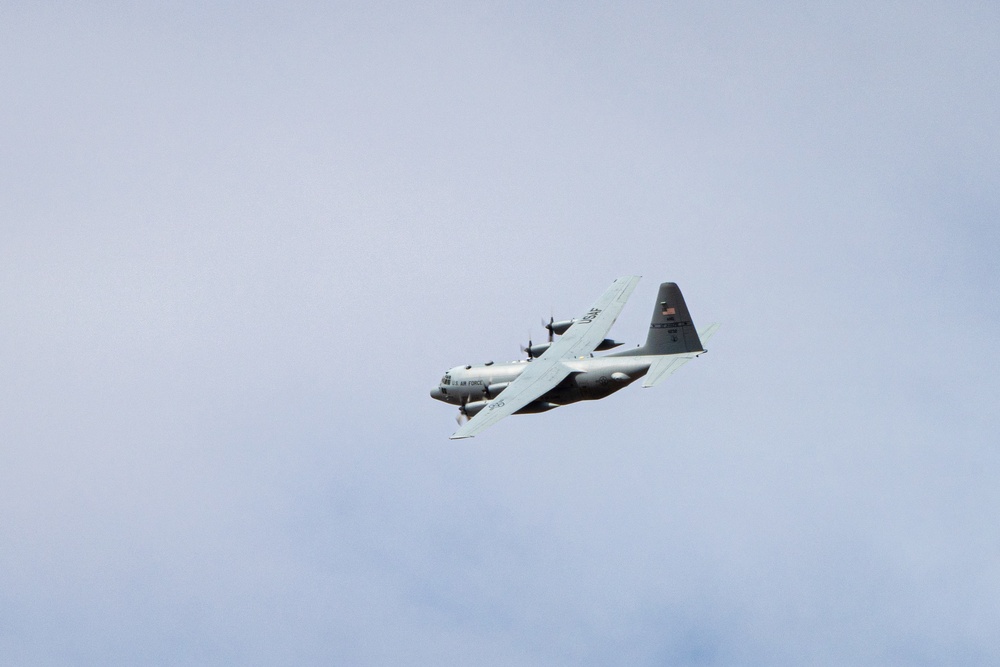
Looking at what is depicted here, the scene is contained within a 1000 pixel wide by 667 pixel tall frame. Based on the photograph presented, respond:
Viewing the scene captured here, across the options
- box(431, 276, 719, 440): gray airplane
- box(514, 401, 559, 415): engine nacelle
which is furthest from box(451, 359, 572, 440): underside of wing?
box(514, 401, 559, 415): engine nacelle

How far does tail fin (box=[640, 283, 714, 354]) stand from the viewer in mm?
100500

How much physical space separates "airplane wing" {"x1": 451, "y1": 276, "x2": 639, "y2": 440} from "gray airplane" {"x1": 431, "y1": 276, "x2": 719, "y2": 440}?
72 mm

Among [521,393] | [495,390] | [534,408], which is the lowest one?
[534,408]

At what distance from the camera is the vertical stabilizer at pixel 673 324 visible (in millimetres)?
100500

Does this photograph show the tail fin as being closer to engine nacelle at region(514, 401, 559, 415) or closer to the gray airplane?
the gray airplane

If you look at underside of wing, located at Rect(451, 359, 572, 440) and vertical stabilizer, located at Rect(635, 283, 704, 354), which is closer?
underside of wing, located at Rect(451, 359, 572, 440)

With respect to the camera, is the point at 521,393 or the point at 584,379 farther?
the point at 584,379

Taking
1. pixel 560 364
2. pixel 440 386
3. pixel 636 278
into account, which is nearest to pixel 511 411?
pixel 560 364

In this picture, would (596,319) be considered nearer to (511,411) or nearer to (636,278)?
(636,278)

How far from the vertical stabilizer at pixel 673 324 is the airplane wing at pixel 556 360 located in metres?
7.37

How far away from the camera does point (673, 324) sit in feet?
330

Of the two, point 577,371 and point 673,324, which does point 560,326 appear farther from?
point 673,324

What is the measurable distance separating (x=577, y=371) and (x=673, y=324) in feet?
26.1

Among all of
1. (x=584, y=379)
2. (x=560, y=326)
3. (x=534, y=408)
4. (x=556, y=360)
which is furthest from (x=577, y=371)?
(x=560, y=326)
